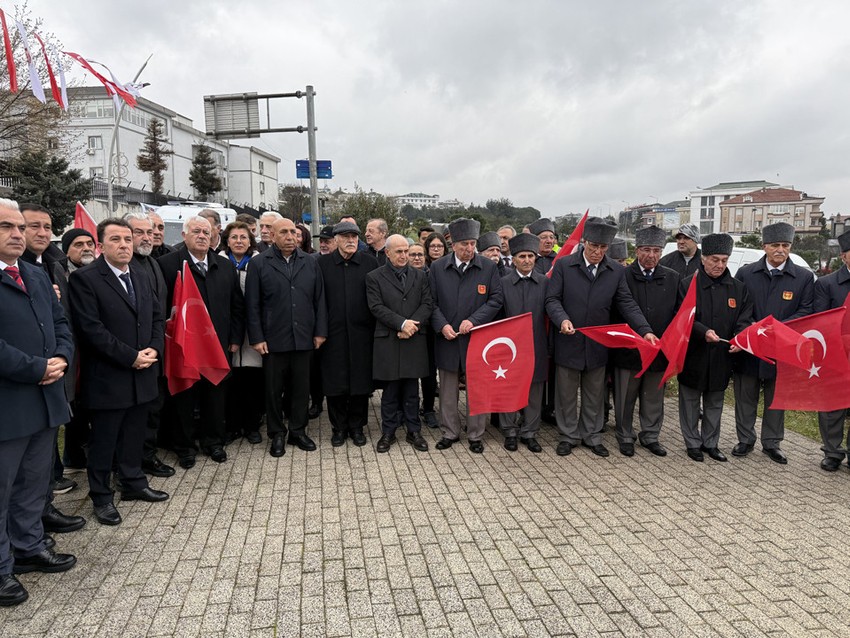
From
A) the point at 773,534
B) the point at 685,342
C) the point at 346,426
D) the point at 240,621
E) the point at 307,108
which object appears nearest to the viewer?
the point at 240,621

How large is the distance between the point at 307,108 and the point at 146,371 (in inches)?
439

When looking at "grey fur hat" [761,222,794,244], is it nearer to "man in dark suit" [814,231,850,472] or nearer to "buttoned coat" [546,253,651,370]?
"man in dark suit" [814,231,850,472]

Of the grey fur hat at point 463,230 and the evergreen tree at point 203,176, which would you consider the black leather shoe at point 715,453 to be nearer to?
the grey fur hat at point 463,230

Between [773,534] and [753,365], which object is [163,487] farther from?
[753,365]

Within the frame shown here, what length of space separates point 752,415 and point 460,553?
3.91m

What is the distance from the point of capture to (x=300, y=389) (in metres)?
6.16

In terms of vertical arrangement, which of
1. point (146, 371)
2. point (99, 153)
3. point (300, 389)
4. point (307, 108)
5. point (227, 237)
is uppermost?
point (99, 153)

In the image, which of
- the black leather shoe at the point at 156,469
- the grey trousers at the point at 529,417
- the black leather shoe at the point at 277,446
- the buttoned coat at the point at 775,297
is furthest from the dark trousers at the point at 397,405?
the buttoned coat at the point at 775,297

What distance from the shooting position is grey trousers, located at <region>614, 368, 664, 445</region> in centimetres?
621

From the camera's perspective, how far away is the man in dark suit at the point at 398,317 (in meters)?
6.09

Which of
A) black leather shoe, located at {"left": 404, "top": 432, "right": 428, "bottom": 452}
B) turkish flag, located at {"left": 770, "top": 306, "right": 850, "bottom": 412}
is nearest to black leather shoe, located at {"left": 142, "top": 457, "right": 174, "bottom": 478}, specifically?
black leather shoe, located at {"left": 404, "top": 432, "right": 428, "bottom": 452}

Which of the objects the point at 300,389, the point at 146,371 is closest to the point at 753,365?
the point at 300,389

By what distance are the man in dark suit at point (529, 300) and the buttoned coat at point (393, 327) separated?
890mm

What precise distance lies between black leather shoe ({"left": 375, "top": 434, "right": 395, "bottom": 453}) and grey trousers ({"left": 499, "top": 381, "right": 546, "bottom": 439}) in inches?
49.0
